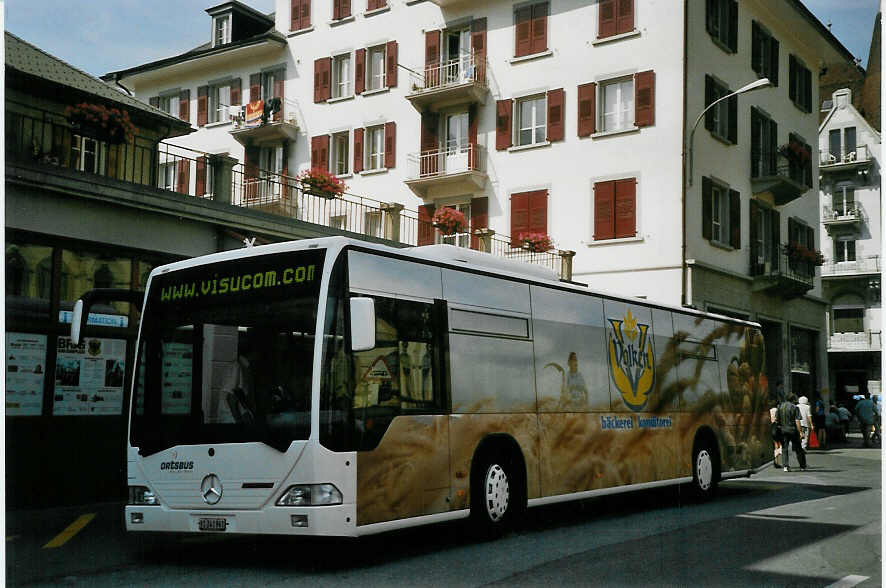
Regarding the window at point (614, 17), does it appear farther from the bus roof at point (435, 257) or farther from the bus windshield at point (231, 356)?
the bus windshield at point (231, 356)

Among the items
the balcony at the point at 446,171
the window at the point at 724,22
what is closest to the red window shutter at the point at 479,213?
the balcony at the point at 446,171

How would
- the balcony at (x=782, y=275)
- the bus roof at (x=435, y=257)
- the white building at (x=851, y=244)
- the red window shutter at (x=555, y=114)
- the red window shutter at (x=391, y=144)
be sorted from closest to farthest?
the bus roof at (x=435, y=257) → the white building at (x=851, y=244) → the red window shutter at (x=555, y=114) → the balcony at (x=782, y=275) → the red window shutter at (x=391, y=144)

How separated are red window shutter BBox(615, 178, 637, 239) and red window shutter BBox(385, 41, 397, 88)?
26.9 ft

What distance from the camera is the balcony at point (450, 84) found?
30125 mm

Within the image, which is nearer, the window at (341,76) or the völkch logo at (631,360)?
the völkch logo at (631,360)

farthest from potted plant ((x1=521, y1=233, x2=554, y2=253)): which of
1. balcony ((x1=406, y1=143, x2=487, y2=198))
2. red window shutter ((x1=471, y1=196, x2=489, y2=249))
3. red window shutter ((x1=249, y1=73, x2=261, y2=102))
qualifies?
red window shutter ((x1=249, y1=73, x2=261, y2=102))

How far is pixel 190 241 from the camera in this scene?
15.5 m

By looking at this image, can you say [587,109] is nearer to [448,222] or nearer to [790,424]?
[448,222]

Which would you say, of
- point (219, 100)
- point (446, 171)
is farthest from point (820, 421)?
point (219, 100)

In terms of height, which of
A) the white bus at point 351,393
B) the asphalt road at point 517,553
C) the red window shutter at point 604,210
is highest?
the red window shutter at point 604,210

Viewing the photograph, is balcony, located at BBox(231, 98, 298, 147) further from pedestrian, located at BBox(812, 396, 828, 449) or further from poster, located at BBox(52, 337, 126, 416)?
poster, located at BBox(52, 337, 126, 416)

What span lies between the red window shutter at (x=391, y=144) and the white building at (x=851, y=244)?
1255 cm

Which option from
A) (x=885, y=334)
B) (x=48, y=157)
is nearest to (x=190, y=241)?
(x=48, y=157)

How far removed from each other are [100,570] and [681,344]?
8.76 metres
